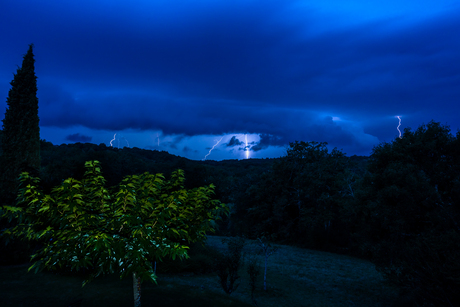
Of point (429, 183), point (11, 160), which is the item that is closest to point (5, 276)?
point (11, 160)

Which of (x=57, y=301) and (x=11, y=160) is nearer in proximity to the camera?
(x=57, y=301)

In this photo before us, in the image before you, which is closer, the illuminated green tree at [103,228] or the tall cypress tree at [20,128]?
the illuminated green tree at [103,228]

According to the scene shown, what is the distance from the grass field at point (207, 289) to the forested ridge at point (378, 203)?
3.04m

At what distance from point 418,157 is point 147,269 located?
20690 millimetres

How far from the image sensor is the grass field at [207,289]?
14.5 m

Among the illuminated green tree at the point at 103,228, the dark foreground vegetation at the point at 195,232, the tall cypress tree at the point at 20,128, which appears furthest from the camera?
the tall cypress tree at the point at 20,128

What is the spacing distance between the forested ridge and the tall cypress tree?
8.37 ft

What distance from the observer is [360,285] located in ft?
76.6

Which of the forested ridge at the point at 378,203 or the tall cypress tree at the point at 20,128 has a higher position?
the tall cypress tree at the point at 20,128

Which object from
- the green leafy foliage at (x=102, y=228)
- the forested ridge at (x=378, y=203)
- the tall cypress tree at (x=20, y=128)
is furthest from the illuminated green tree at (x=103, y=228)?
the tall cypress tree at (x=20, y=128)

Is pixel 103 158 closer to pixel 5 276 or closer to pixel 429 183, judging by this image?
pixel 5 276

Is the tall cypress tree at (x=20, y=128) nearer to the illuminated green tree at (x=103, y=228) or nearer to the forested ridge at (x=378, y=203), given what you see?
the forested ridge at (x=378, y=203)

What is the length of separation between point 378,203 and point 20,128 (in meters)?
29.1

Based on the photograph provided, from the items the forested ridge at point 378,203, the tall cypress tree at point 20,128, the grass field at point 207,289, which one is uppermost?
the tall cypress tree at point 20,128
